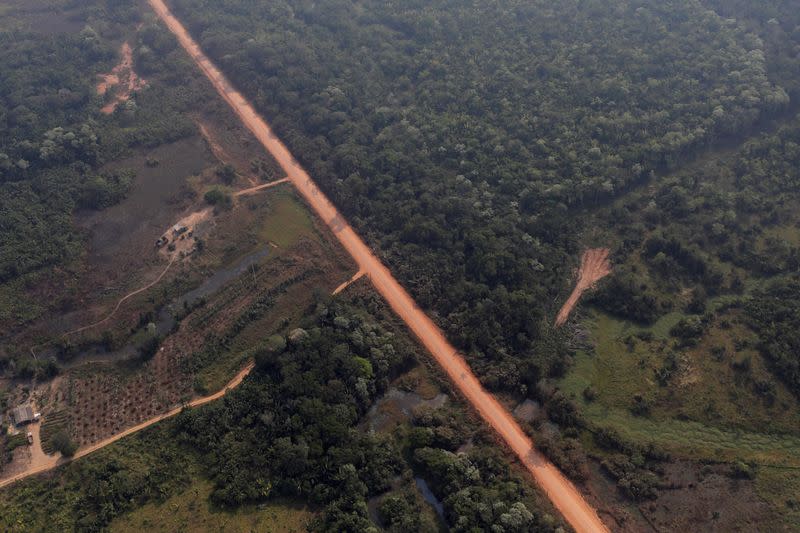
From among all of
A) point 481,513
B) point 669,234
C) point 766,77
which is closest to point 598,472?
point 481,513

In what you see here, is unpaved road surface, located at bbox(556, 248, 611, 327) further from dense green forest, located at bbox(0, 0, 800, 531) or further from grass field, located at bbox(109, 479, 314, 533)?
grass field, located at bbox(109, 479, 314, 533)

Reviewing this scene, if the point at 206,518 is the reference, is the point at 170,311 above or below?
above

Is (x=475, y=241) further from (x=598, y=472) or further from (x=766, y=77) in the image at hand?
(x=766, y=77)

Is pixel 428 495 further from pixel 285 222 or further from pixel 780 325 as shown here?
pixel 780 325

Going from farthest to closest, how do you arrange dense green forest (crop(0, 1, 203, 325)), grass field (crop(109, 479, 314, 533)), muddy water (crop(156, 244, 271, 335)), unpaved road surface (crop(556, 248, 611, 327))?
dense green forest (crop(0, 1, 203, 325)), unpaved road surface (crop(556, 248, 611, 327)), muddy water (crop(156, 244, 271, 335)), grass field (crop(109, 479, 314, 533))

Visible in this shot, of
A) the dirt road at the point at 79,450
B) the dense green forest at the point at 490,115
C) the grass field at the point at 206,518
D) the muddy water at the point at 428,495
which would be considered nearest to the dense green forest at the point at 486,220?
the dense green forest at the point at 490,115

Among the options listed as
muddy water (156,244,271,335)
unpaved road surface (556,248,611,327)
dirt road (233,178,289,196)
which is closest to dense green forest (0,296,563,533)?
muddy water (156,244,271,335)

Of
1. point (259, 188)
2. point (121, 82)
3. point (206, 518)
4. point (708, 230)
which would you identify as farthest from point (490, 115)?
point (206, 518)

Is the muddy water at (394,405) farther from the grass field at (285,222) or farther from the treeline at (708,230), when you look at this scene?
the grass field at (285,222)
